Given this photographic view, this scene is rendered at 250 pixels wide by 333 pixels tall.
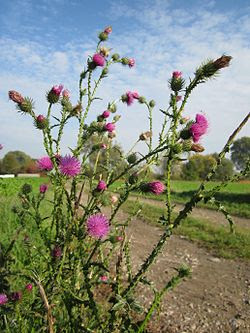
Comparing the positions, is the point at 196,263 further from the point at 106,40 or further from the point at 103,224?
the point at 103,224

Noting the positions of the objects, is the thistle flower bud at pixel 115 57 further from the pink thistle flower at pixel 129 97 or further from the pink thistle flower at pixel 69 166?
the pink thistle flower at pixel 69 166

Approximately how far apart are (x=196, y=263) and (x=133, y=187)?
4389mm

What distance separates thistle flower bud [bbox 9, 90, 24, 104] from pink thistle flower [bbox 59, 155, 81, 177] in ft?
1.30

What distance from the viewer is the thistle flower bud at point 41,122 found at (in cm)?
161

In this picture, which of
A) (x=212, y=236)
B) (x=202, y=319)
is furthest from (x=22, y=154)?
(x=202, y=319)

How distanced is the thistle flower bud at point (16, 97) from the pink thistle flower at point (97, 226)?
622 millimetres

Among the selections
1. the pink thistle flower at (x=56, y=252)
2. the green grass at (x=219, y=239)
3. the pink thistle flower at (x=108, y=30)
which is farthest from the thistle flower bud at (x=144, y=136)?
A: the green grass at (x=219, y=239)

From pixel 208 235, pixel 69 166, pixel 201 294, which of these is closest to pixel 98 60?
pixel 69 166

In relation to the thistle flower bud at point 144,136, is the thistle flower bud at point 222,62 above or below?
above

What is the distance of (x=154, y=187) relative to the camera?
1632mm

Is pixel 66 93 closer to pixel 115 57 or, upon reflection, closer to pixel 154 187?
pixel 115 57

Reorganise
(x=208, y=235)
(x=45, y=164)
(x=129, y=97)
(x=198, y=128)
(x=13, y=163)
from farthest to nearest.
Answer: (x=13, y=163)
(x=208, y=235)
(x=129, y=97)
(x=45, y=164)
(x=198, y=128)

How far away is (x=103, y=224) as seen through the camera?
1589 mm

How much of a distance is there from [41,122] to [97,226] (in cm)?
48
